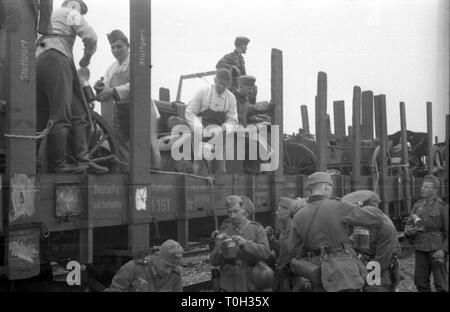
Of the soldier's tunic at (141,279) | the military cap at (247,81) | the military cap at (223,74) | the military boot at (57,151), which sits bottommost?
the soldier's tunic at (141,279)

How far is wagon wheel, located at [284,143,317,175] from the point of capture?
6.77 meters

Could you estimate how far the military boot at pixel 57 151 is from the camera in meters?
3.52

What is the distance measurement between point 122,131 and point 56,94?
2.40ft

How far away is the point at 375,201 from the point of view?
484 cm

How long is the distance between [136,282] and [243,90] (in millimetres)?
2657

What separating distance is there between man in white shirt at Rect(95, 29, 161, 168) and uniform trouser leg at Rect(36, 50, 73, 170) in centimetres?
45

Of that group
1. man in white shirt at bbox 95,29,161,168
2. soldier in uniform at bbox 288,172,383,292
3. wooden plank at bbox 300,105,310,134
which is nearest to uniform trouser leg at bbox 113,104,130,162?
man in white shirt at bbox 95,29,161,168

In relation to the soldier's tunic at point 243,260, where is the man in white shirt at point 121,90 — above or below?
above

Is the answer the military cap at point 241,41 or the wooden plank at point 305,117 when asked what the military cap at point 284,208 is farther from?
the wooden plank at point 305,117

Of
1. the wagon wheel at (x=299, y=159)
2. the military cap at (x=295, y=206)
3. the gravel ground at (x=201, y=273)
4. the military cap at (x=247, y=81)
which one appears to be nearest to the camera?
the military cap at (x=295, y=206)

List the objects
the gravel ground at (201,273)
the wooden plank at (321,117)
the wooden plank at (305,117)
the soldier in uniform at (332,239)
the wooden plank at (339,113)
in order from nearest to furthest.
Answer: the soldier in uniform at (332,239)
the gravel ground at (201,273)
the wooden plank at (321,117)
the wooden plank at (305,117)
the wooden plank at (339,113)

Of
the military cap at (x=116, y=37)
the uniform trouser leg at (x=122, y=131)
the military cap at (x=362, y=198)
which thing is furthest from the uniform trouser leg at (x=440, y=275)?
the military cap at (x=116, y=37)

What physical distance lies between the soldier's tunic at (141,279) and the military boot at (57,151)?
0.73m

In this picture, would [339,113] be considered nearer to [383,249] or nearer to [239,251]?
[383,249]
